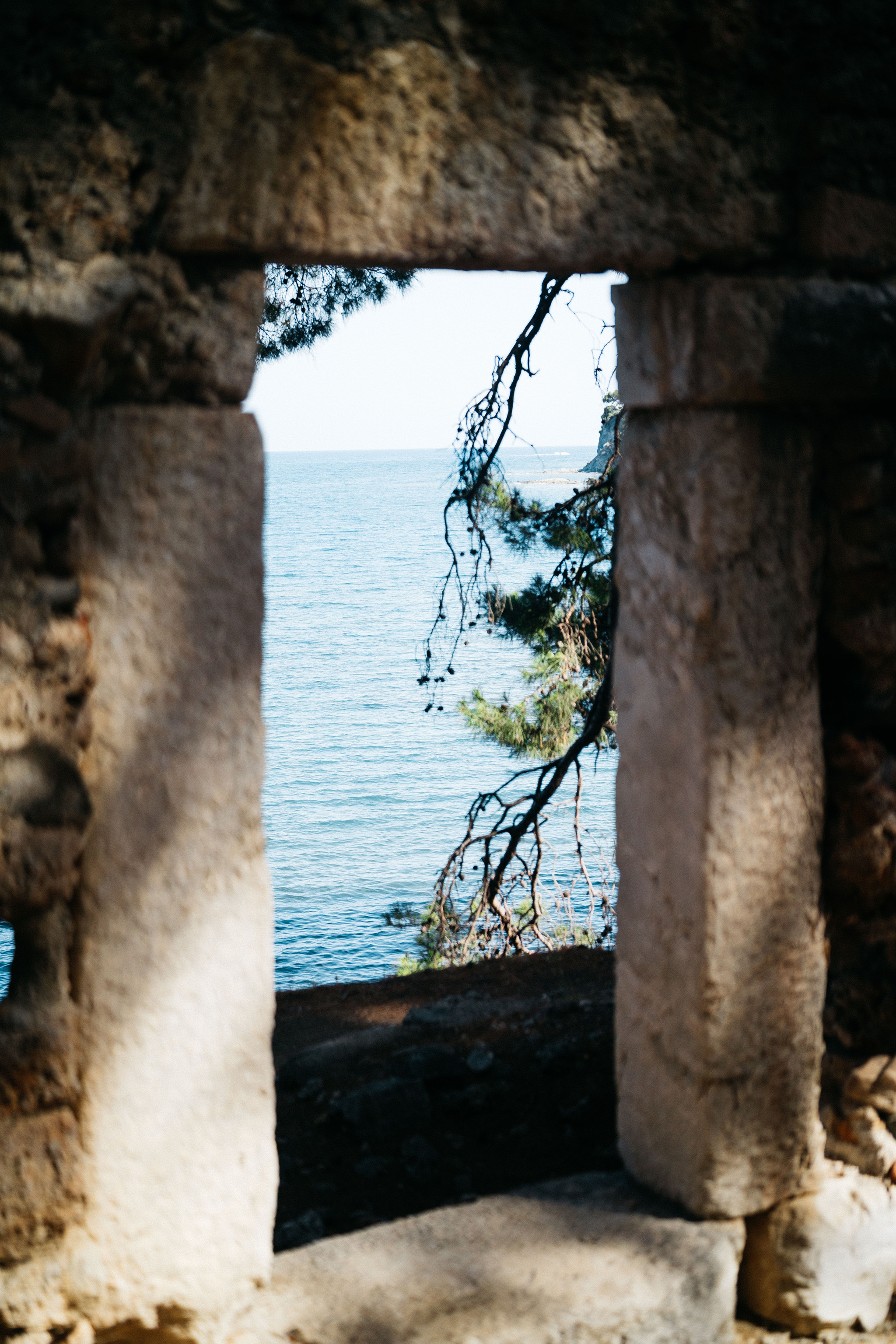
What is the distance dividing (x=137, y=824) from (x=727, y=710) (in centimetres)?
108

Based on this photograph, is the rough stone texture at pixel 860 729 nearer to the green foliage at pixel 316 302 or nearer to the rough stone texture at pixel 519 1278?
the rough stone texture at pixel 519 1278

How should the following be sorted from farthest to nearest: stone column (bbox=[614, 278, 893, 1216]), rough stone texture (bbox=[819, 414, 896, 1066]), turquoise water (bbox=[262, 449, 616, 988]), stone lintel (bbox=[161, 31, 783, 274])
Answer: turquoise water (bbox=[262, 449, 616, 988]) < rough stone texture (bbox=[819, 414, 896, 1066]) < stone column (bbox=[614, 278, 893, 1216]) < stone lintel (bbox=[161, 31, 783, 274])

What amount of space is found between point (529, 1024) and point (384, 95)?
322 centimetres

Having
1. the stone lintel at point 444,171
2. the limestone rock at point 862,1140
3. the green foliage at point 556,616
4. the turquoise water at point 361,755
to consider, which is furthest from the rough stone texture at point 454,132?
the green foliage at point 556,616

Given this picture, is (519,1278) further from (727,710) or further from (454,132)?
(454,132)

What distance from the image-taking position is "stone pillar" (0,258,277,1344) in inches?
72.6

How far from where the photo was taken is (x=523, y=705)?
23.7 feet

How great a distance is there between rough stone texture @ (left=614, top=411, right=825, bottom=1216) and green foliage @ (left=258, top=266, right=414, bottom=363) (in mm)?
3804

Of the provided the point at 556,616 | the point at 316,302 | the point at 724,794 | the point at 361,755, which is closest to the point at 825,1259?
the point at 724,794

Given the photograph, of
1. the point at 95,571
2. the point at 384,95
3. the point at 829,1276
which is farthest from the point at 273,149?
the point at 829,1276

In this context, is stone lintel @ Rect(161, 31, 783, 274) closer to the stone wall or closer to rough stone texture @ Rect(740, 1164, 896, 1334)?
the stone wall

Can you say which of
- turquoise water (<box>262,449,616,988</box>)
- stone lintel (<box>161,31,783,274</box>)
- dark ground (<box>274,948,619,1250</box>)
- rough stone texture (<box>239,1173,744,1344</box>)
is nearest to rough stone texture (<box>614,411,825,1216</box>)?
rough stone texture (<box>239,1173,744,1344</box>)

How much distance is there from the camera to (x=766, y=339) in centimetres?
225

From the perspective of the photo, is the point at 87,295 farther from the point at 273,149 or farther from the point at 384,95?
the point at 384,95
